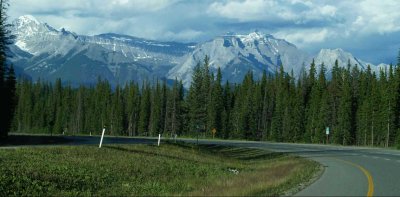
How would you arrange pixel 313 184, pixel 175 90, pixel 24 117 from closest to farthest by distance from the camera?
1. pixel 313 184
2. pixel 175 90
3. pixel 24 117

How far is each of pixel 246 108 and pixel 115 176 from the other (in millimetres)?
97718

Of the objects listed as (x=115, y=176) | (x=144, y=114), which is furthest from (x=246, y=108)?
(x=115, y=176)

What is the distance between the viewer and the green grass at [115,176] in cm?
1855

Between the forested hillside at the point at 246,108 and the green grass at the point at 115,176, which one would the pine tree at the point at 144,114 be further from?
the green grass at the point at 115,176

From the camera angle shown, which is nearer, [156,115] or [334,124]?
[334,124]

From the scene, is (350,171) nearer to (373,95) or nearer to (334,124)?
(373,95)

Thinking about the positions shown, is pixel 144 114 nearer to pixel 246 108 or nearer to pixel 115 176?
pixel 246 108

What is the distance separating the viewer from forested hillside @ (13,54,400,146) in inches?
3720

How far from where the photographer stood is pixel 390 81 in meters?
86.7

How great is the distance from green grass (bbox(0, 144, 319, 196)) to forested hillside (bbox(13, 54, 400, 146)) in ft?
149

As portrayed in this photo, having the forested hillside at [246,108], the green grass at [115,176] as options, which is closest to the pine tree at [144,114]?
the forested hillside at [246,108]

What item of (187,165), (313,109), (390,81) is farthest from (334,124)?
(187,165)

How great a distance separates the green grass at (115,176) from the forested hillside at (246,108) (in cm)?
4547

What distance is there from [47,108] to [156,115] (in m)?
37.3
